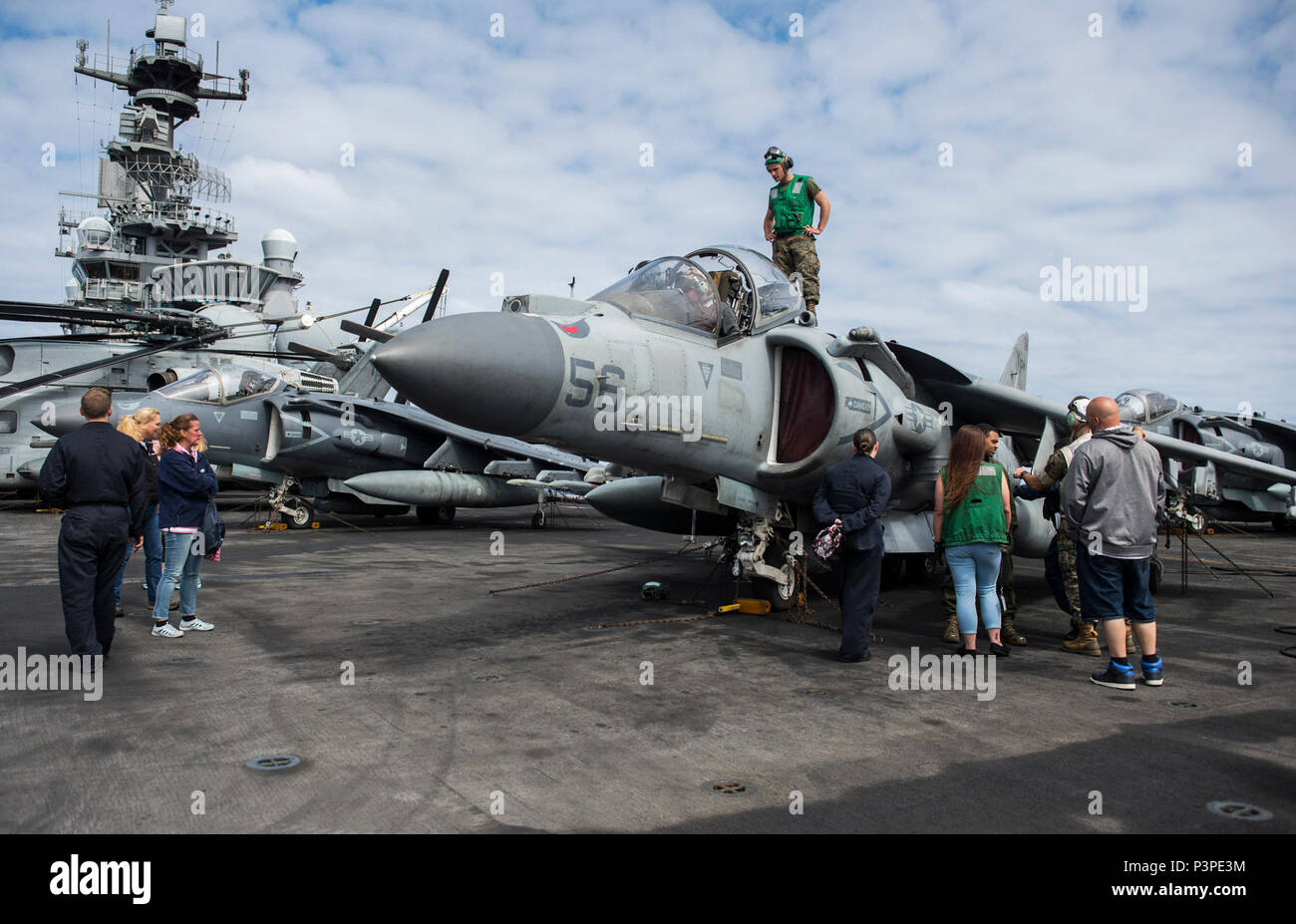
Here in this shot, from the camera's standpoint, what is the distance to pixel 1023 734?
419 centimetres

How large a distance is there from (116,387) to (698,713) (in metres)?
21.9

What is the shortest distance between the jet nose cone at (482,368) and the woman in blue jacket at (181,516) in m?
2.71

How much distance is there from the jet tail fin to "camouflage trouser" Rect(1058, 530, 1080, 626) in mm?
6840

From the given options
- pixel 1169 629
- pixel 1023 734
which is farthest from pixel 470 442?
pixel 1023 734

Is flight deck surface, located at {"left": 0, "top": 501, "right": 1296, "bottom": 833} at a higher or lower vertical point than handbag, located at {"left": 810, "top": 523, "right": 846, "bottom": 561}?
lower

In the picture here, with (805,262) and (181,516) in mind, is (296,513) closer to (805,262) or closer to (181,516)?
(181,516)

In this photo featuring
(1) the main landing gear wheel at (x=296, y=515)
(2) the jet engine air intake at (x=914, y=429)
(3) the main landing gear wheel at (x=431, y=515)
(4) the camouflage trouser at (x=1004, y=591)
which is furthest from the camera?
(3) the main landing gear wheel at (x=431, y=515)

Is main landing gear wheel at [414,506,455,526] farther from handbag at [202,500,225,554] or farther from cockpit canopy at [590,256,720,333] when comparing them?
cockpit canopy at [590,256,720,333]

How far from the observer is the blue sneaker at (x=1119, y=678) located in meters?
5.14

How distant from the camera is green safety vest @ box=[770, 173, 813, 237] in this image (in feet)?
28.3

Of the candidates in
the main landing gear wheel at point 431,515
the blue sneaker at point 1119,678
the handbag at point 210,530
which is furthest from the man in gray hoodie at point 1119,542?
the main landing gear wheel at point 431,515

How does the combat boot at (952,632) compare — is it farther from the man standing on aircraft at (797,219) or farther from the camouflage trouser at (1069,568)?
the man standing on aircraft at (797,219)

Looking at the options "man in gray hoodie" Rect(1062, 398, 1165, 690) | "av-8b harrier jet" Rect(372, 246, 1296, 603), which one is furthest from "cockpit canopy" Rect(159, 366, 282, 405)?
"man in gray hoodie" Rect(1062, 398, 1165, 690)

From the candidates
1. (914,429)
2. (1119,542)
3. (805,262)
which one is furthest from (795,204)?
(1119,542)
